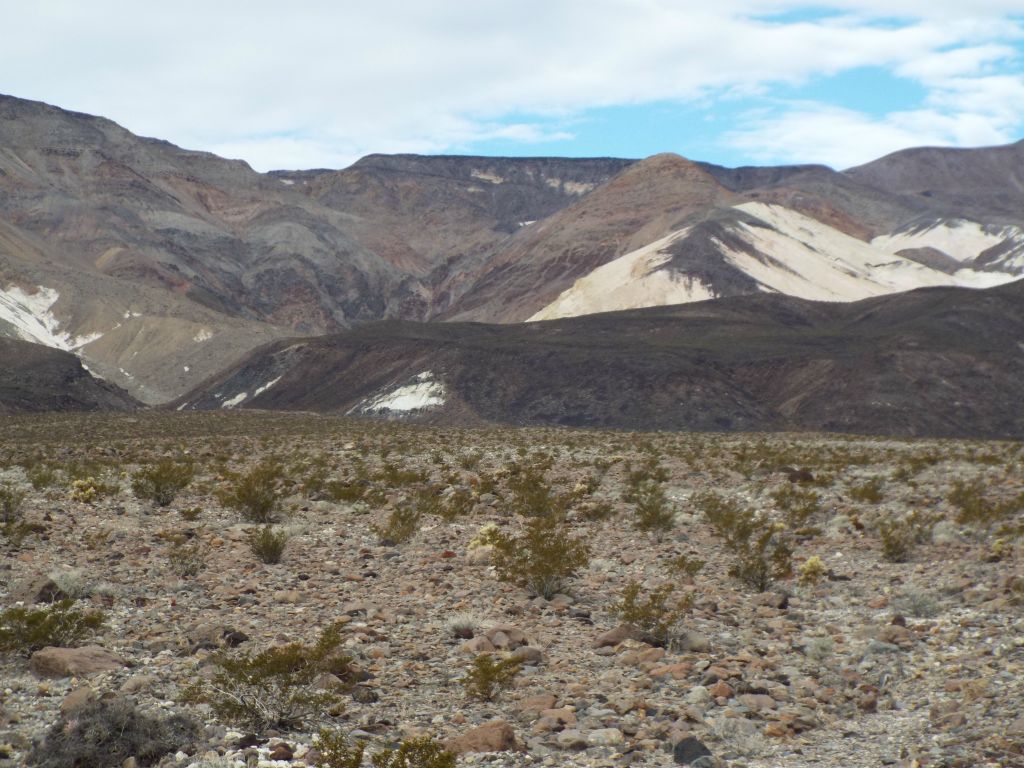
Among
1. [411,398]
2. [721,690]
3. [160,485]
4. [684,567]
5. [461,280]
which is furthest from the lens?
[461,280]

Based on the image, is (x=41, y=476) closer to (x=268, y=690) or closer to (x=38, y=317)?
(x=268, y=690)

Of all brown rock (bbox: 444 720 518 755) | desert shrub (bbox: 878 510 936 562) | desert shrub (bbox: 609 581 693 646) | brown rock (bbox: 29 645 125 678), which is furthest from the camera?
desert shrub (bbox: 878 510 936 562)

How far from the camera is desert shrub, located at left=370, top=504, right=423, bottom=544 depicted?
51.2 feet

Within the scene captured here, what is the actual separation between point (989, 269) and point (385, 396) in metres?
113

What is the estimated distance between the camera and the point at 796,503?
66.0 feet

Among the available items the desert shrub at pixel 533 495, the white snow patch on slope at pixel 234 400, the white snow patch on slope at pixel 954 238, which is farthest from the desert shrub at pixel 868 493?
the white snow patch on slope at pixel 954 238

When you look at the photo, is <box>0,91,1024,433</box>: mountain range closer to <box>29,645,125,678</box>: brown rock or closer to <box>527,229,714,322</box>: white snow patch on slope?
<box>527,229,714,322</box>: white snow patch on slope

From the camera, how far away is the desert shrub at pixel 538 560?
12.7 meters

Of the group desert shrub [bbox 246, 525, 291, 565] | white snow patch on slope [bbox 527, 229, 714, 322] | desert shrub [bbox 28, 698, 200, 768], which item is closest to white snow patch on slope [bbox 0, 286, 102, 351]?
white snow patch on slope [bbox 527, 229, 714, 322]

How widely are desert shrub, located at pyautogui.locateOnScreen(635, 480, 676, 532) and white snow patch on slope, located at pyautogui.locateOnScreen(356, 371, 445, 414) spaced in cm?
5480

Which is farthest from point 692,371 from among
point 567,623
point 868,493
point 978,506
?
point 567,623

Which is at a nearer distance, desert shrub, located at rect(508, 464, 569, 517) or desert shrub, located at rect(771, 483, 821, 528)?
desert shrub, located at rect(771, 483, 821, 528)

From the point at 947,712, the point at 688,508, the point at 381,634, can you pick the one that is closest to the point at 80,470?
the point at 688,508

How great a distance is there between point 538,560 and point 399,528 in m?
3.45
